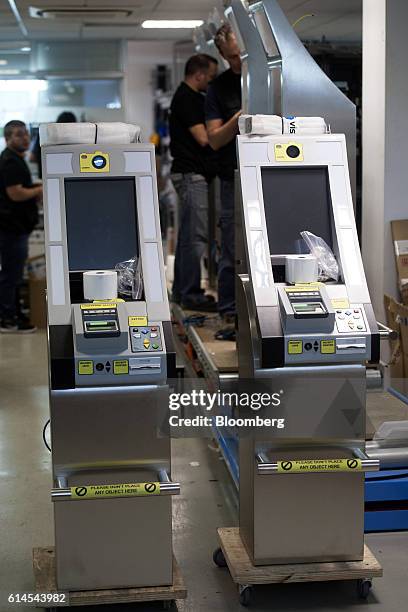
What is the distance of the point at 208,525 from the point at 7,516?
2.90 ft

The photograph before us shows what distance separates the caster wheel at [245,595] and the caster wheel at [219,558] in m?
0.31

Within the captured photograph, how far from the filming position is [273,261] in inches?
124

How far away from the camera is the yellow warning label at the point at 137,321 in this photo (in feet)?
9.70

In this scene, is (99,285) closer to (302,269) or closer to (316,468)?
(302,269)

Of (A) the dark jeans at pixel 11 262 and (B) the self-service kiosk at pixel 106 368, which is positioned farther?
(A) the dark jeans at pixel 11 262

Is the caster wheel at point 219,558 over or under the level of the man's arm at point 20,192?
under

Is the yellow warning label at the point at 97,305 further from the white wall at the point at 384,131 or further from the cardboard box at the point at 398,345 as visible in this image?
the white wall at the point at 384,131

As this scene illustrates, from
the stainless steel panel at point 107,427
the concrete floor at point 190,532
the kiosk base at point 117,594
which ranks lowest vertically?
the concrete floor at point 190,532

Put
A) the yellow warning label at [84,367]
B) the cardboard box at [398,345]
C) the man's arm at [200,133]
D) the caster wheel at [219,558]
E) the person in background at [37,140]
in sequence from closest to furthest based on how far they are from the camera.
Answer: the yellow warning label at [84,367], the caster wheel at [219,558], the cardboard box at [398,345], the man's arm at [200,133], the person in background at [37,140]

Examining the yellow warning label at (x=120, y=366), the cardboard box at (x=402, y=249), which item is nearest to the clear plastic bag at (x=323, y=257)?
the yellow warning label at (x=120, y=366)

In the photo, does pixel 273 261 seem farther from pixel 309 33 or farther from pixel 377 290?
pixel 309 33

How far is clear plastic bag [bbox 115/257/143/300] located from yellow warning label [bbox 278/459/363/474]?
75 cm

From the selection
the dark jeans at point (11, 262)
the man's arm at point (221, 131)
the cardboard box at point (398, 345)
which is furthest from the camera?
the dark jeans at point (11, 262)

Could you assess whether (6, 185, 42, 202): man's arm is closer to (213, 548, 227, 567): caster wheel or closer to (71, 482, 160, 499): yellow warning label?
(213, 548, 227, 567): caster wheel
